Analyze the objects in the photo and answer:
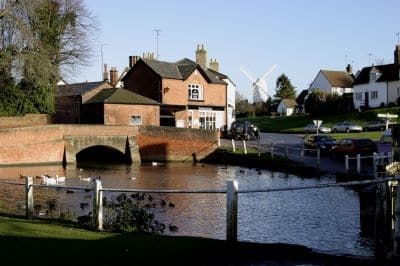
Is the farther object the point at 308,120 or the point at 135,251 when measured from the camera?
the point at 308,120

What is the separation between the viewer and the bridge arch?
5531 cm

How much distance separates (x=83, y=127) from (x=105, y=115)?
6.96 m

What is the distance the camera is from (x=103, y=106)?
63.2m

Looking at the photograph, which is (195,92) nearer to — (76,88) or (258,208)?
(76,88)

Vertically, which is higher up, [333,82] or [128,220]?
[333,82]

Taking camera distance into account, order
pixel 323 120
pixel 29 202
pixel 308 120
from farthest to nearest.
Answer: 1. pixel 308 120
2. pixel 323 120
3. pixel 29 202

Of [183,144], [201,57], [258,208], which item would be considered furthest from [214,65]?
[258,208]

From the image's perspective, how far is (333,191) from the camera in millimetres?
31422

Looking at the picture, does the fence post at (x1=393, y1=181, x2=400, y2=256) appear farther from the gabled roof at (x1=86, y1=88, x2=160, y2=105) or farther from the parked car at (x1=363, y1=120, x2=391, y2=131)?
the parked car at (x1=363, y1=120, x2=391, y2=131)

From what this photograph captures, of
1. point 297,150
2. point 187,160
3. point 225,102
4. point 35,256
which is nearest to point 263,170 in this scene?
point 297,150

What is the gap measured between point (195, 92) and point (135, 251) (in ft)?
203

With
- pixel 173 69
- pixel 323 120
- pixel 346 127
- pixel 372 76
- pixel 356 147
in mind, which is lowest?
pixel 356 147

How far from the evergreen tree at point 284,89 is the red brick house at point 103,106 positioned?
80.1m

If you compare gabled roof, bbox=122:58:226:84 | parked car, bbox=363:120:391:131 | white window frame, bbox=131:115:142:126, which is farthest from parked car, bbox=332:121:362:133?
white window frame, bbox=131:115:142:126
